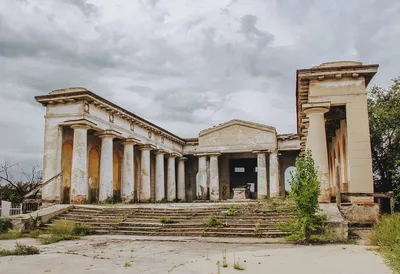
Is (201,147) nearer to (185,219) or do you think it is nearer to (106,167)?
(106,167)

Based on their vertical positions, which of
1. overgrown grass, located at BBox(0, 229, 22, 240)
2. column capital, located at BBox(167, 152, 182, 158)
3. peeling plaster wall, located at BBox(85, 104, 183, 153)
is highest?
peeling plaster wall, located at BBox(85, 104, 183, 153)

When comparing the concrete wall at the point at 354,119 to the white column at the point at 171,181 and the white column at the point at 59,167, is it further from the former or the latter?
the white column at the point at 171,181

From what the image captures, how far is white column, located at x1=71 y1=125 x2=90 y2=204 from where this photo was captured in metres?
20.3

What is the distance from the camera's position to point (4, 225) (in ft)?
49.9

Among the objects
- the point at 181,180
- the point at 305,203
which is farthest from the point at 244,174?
the point at 305,203

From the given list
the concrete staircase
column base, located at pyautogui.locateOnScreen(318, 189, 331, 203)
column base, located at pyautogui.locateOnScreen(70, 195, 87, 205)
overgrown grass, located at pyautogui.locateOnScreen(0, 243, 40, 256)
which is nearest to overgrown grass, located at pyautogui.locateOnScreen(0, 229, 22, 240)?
the concrete staircase

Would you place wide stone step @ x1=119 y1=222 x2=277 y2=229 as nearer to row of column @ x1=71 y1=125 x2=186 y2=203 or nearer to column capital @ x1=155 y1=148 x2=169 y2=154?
row of column @ x1=71 y1=125 x2=186 y2=203

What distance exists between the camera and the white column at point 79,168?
20297 millimetres

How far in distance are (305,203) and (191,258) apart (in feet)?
13.6

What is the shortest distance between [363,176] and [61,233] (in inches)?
472

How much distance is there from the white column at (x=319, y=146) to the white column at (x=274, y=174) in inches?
606

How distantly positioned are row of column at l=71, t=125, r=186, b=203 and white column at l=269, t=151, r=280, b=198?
8.50 m

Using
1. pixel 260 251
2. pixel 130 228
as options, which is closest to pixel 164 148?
pixel 130 228

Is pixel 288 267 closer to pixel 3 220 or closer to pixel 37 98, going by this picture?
pixel 3 220
